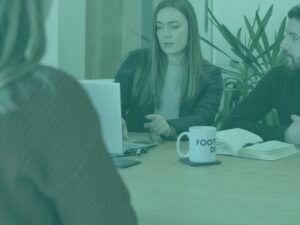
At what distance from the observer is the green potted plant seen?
3734mm

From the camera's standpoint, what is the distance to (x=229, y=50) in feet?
14.0

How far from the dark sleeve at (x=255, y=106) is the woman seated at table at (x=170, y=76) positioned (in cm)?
14

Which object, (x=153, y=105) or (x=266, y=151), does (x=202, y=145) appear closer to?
(x=266, y=151)

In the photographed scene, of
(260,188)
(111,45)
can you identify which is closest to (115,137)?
(260,188)

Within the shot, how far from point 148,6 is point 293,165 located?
7.73 ft

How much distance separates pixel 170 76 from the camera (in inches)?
106

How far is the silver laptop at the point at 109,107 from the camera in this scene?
1.67 m

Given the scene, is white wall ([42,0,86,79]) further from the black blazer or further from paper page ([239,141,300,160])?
paper page ([239,141,300,160])

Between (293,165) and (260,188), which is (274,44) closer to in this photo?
(293,165)

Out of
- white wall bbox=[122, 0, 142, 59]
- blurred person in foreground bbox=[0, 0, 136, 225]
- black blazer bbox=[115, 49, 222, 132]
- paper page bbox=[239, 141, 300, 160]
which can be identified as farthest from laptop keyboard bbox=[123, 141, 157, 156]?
white wall bbox=[122, 0, 142, 59]

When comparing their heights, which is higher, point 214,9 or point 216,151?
point 214,9

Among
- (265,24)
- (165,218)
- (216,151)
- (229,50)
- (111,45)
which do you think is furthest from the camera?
(229,50)

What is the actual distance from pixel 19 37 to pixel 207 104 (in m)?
1.96

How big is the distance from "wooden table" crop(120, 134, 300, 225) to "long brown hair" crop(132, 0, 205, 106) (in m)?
0.83
